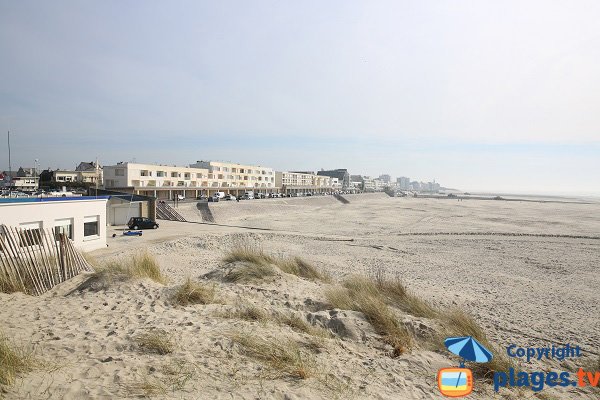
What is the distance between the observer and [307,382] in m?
5.29

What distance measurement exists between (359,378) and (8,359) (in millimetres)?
5422

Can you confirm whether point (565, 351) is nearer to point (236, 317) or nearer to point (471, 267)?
point (236, 317)

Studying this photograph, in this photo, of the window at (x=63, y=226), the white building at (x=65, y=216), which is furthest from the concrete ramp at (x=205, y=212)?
the window at (x=63, y=226)

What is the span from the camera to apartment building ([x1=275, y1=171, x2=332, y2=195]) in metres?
124

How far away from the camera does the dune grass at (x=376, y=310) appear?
739 cm

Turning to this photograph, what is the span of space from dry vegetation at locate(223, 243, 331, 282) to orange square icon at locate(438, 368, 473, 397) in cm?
720

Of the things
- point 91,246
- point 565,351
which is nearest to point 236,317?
point 565,351

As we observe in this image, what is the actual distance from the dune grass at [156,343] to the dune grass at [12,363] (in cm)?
158

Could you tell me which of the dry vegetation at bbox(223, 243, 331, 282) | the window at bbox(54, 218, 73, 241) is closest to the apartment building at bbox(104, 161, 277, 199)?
the window at bbox(54, 218, 73, 241)

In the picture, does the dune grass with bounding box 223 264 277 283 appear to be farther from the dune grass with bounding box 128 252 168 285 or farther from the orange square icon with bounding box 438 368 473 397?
the orange square icon with bounding box 438 368 473 397

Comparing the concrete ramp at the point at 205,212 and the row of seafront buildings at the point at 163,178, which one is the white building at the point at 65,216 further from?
the concrete ramp at the point at 205,212

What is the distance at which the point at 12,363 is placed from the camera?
486cm

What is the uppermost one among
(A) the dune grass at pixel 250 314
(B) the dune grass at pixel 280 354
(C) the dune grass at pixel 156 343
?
(C) the dune grass at pixel 156 343

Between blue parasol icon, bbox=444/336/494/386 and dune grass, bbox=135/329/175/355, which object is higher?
dune grass, bbox=135/329/175/355
